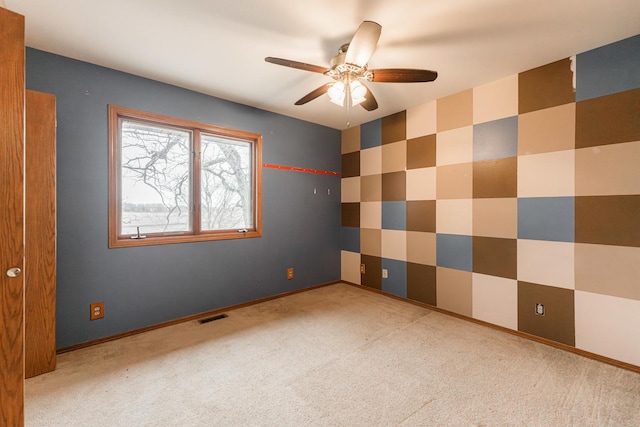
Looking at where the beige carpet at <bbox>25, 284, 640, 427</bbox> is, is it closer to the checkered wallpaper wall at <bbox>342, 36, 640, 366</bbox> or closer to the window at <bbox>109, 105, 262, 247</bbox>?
the checkered wallpaper wall at <bbox>342, 36, 640, 366</bbox>

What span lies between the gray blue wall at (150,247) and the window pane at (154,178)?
182mm

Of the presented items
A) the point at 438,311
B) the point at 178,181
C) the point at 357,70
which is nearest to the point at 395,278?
the point at 438,311

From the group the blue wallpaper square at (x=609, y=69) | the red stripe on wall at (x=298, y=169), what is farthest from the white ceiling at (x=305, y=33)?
the red stripe on wall at (x=298, y=169)

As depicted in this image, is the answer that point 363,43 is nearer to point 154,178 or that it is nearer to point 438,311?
point 154,178

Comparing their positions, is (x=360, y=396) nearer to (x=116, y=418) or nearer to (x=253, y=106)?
(x=116, y=418)

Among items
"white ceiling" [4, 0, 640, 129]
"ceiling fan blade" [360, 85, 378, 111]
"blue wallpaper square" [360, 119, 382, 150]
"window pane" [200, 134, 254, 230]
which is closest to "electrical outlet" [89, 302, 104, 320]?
"window pane" [200, 134, 254, 230]

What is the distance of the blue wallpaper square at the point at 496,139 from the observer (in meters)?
2.58

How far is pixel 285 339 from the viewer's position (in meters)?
2.47

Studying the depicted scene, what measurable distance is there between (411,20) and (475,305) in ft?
8.87

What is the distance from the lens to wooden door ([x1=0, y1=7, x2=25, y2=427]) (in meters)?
1.14

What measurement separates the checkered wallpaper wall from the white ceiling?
343 mm

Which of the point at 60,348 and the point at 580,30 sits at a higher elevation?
the point at 580,30

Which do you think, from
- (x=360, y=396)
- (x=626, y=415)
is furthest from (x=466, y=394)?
(x=626, y=415)

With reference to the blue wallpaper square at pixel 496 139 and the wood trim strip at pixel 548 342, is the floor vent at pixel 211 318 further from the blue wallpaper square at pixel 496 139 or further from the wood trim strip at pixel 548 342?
the blue wallpaper square at pixel 496 139
